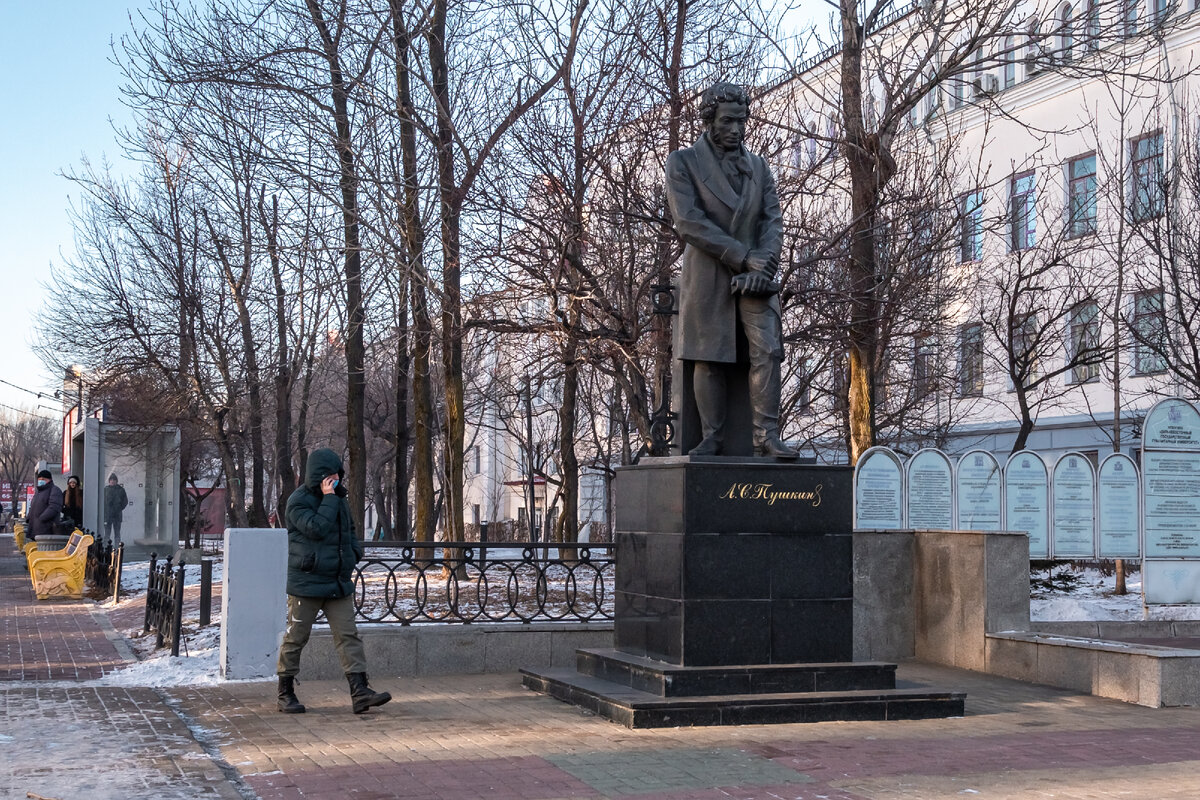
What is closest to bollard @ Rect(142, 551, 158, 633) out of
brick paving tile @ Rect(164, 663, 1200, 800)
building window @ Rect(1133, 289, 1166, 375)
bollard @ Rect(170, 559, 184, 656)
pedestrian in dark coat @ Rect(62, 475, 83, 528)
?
bollard @ Rect(170, 559, 184, 656)

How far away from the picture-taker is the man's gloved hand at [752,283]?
9672mm

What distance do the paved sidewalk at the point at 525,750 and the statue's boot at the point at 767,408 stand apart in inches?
81.0

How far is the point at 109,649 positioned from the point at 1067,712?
9.61 m

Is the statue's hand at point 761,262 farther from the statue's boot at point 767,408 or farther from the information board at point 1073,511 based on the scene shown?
the information board at point 1073,511

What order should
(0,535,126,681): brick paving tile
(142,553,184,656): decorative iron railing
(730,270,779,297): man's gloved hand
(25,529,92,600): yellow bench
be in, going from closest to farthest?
(730,270,779,297): man's gloved hand, (0,535,126,681): brick paving tile, (142,553,184,656): decorative iron railing, (25,529,92,600): yellow bench

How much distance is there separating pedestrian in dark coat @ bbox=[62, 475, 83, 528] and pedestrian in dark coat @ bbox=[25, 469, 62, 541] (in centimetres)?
364

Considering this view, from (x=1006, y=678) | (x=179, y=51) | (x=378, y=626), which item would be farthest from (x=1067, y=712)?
(x=179, y=51)

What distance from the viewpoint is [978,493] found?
13.8 metres

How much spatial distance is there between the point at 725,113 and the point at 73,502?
22.2 m

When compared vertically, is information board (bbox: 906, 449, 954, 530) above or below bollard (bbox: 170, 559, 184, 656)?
above

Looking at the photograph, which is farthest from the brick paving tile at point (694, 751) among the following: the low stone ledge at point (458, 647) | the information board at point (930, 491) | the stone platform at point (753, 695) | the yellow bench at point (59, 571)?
the yellow bench at point (59, 571)

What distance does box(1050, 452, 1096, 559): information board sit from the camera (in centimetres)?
1400

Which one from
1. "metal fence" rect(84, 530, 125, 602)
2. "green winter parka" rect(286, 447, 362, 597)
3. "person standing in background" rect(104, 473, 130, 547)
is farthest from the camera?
"person standing in background" rect(104, 473, 130, 547)

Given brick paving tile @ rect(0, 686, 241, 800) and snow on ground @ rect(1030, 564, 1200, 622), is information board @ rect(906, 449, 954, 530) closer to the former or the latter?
snow on ground @ rect(1030, 564, 1200, 622)
